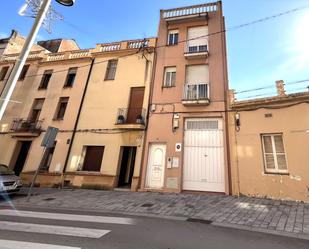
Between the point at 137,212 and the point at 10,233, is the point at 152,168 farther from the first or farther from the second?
the point at 10,233

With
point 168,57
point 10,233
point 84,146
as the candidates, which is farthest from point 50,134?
point 168,57

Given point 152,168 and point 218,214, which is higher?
point 152,168

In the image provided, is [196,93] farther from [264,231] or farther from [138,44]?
[264,231]

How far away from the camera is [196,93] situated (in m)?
11.5

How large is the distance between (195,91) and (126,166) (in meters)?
6.01

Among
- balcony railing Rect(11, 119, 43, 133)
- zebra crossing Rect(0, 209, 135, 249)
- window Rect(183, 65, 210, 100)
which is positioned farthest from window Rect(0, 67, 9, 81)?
window Rect(183, 65, 210, 100)

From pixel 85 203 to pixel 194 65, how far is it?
9242mm

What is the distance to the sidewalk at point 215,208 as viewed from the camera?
535 centimetres

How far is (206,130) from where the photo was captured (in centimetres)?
1084

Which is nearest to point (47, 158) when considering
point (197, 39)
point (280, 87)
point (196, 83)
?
point (196, 83)

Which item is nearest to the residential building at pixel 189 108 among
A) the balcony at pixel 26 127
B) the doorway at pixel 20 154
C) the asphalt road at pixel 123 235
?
the asphalt road at pixel 123 235

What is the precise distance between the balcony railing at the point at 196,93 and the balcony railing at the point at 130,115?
8.25ft

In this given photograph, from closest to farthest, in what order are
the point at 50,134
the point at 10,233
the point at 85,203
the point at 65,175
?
the point at 10,233 → the point at 85,203 → the point at 50,134 → the point at 65,175

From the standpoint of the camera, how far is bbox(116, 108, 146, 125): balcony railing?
1187cm
